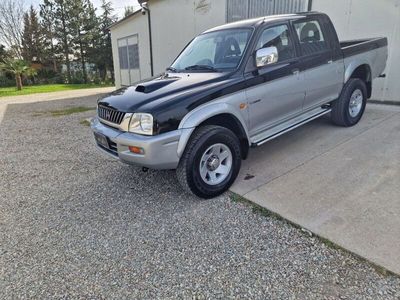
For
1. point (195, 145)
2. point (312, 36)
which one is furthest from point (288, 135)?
point (195, 145)

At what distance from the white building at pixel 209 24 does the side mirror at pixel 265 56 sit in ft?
13.8

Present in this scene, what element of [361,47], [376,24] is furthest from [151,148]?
[376,24]

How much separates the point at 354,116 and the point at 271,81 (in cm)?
254

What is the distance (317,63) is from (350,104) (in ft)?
4.52

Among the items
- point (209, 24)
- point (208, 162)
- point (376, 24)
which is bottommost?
point (208, 162)

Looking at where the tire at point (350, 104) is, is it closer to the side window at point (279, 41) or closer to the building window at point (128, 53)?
the side window at point (279, 41)

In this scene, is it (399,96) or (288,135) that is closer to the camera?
(288,135)

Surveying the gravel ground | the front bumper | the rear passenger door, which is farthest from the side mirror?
the gravel ground

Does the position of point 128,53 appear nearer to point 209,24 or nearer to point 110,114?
point 209,24

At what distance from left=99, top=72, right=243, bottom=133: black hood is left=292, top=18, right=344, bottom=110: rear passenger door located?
139cm

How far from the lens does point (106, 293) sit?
7.25 ft

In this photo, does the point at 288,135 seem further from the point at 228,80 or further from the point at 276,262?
the point at 276,262

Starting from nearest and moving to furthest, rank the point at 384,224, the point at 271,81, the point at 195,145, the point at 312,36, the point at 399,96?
the point at 384,224 → the point at 195,145 → the point at 271,81 → the point at 312,36 → the point at 399,96

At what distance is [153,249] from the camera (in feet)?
8.78
